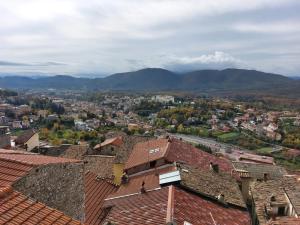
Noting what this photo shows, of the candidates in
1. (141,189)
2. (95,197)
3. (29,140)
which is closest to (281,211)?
(141,189)

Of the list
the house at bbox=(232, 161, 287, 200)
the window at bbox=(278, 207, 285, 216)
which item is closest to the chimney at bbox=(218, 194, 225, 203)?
the window at bbox=(278, 207, 285, 216)

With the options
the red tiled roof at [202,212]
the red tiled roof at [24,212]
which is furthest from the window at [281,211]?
the red tiled roof at [24,212]

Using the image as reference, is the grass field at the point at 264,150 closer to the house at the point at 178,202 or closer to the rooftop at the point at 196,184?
the rooftop at the point at 196,184

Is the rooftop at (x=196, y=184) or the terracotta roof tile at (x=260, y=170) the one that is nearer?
the rooftop at (x=196, y=184)

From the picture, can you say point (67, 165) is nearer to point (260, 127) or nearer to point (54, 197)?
point (54, 197)

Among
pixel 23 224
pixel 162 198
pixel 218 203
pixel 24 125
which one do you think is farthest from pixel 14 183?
pixel 24 125

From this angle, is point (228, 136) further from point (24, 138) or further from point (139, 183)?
point (139, 183)
